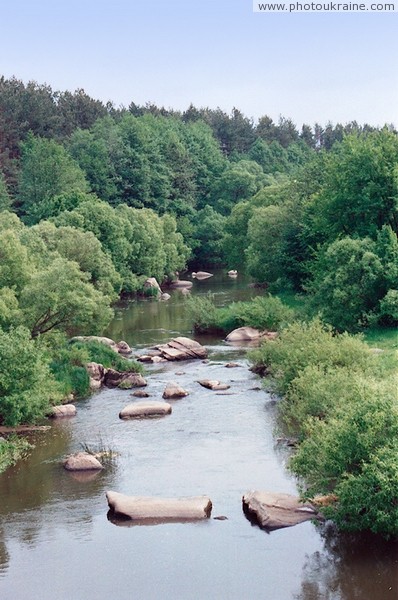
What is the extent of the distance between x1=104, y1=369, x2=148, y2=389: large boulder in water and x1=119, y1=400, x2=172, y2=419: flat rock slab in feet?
14.2

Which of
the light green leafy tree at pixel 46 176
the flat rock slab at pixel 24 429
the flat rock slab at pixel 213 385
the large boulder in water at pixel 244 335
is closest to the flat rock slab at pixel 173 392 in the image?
the flat rock slab at pixel 213 385

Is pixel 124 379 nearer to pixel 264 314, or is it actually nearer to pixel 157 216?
pixel 264 314

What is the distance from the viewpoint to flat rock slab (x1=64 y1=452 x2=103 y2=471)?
2472 centimetres

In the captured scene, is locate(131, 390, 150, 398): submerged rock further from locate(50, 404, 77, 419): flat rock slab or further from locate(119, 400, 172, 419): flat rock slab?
locate(50, 404, 77, 419): flat rock slab

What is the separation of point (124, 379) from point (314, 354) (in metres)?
10.4

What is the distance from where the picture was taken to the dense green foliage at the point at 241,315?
45.3m

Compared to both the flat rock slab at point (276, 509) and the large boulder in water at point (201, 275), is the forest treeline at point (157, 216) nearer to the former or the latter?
the large boulder in water at point (201, 275)

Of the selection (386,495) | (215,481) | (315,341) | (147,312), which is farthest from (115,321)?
(386,495)

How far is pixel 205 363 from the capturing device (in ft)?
129

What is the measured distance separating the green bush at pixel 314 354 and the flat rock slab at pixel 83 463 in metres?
7.35

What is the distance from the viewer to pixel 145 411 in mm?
30219

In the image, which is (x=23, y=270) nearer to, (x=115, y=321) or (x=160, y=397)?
(x=160, y=397)

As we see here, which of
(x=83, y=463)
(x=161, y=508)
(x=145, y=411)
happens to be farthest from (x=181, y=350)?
(x=161, y=508)

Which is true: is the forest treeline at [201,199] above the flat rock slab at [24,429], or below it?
above
